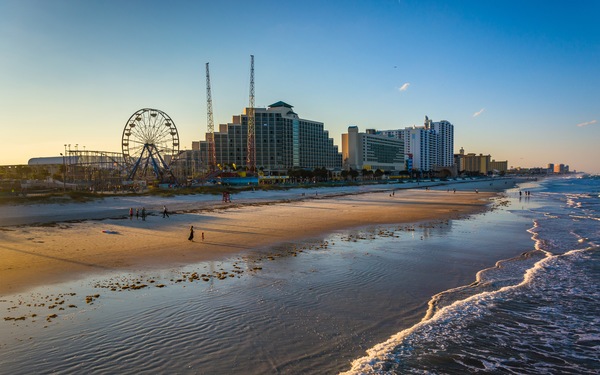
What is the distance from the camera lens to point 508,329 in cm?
898

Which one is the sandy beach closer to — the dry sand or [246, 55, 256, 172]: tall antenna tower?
the dry sand

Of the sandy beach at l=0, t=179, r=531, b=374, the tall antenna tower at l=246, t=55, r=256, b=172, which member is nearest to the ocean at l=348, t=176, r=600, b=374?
the sandy beach at l=0, t=179, r=531, b=374

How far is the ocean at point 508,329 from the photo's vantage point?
7.30 metres

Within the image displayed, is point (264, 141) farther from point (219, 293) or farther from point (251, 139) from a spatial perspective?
point (219, 293)

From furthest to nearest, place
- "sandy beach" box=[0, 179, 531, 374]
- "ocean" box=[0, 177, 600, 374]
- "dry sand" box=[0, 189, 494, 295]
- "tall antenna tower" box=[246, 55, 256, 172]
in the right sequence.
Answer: "tall antenna tower" box=[246, 55, 256, 172] < "dry sand" box=[0, 189, 494, 295] < "sandy beach" box=[0, 179, 531, 374] < "ocean" box=[0, 177, 600, 374]

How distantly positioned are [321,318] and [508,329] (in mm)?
4898

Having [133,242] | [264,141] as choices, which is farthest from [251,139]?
[133,242]

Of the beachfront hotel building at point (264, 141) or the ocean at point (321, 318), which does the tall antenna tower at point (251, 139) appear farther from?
the ocean at point (321, 318)

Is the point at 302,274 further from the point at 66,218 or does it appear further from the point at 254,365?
the point at 66,218

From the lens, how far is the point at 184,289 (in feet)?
38.8

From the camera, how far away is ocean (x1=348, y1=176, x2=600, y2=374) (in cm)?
730

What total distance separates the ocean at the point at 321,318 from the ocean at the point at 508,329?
4cm

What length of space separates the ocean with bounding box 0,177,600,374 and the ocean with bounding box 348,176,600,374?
0.13ft

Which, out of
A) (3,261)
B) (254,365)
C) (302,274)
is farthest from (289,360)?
(3,261)
